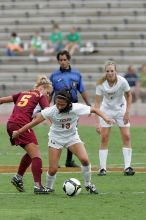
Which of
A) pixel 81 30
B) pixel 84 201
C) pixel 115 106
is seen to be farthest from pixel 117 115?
pixel 81 30

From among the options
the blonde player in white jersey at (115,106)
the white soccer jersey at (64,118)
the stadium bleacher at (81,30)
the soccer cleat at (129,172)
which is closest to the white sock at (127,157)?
the blonde player in white jersey at (115,106)

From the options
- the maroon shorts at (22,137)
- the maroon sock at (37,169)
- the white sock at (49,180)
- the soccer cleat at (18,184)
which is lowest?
the soccer cleat at (18,184)

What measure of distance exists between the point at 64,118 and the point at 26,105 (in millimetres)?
870

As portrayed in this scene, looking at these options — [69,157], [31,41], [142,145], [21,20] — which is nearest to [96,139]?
[142,145]

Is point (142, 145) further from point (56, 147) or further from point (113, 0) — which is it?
point (113, 0)

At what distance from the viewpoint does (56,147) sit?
1245cm

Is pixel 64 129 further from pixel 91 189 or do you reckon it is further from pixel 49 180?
pixel 91 189

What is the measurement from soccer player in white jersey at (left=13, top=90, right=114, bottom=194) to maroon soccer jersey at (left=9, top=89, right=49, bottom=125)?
0.55 meters

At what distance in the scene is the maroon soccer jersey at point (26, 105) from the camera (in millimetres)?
12883

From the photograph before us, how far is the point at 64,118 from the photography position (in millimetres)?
12266

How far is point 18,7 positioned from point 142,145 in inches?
743

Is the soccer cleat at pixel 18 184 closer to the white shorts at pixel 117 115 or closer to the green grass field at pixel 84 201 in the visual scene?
the green grass field at pixel 84 201

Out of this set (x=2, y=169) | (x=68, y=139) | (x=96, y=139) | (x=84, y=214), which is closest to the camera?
(x=84, y=214)

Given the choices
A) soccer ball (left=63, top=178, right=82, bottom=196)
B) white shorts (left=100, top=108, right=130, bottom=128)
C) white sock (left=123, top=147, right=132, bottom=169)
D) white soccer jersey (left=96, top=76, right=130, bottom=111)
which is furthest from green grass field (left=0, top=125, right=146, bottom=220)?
white soccer jersey (left=96, top=76, right=130, bottom=111)
